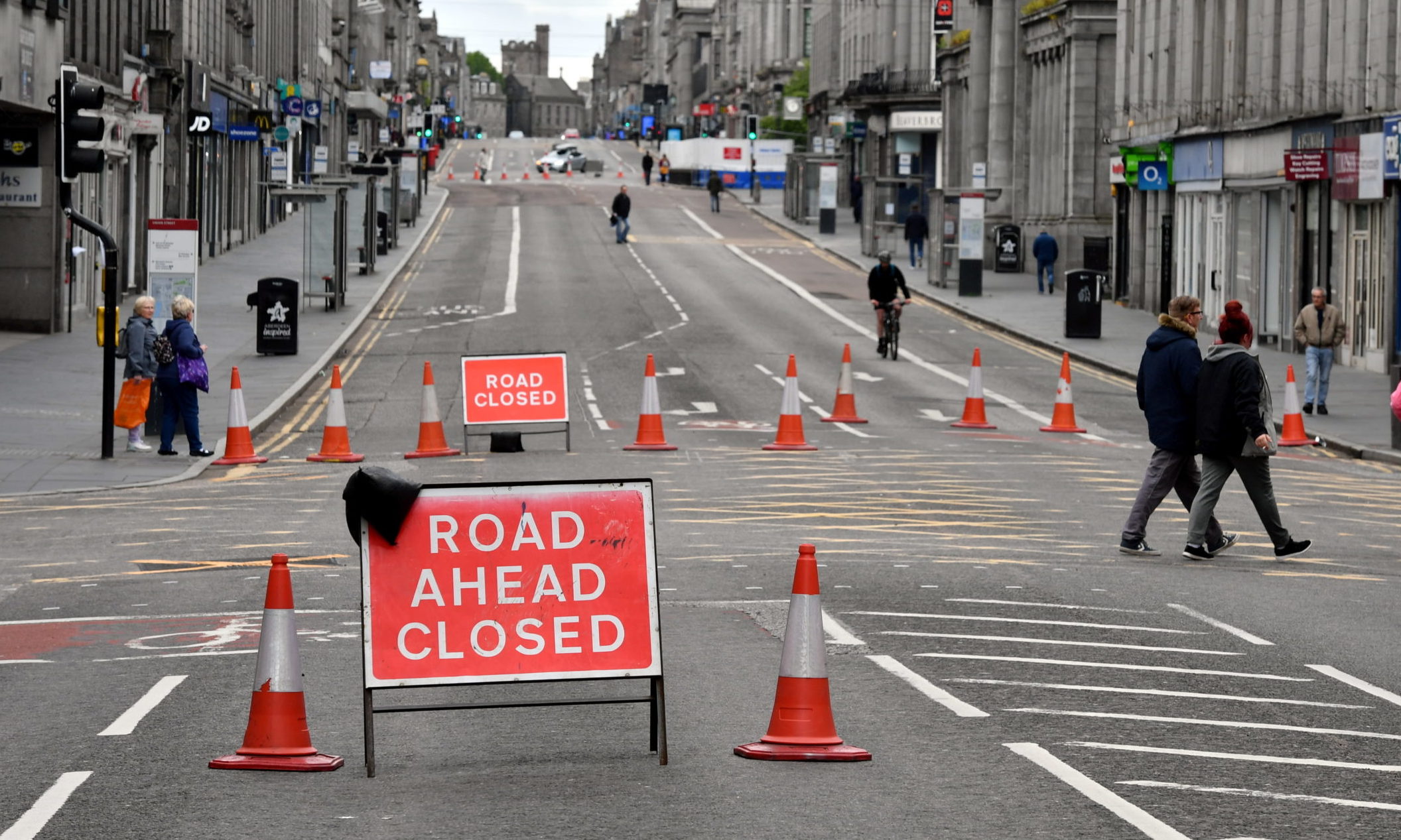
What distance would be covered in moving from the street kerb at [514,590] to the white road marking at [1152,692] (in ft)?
7.85

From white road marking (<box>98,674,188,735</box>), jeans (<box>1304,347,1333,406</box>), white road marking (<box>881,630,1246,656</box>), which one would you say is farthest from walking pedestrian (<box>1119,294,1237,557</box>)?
jeans (<box>1304,347,1333,406</box>)

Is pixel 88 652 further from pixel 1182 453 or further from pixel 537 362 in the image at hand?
pixel 537 362

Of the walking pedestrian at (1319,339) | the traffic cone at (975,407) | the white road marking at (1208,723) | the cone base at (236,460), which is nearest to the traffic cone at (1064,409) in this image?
the traffic cone at (975,407)

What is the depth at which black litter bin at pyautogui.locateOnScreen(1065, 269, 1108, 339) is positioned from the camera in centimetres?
3991

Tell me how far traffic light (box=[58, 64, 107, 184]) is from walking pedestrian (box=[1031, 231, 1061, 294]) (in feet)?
115

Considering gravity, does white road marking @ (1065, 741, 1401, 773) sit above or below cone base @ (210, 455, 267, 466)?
below

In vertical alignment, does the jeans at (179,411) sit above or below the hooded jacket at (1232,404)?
below

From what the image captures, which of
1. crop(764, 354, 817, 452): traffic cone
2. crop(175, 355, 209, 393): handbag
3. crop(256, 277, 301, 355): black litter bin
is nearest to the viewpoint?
crop(175, 355, 209, 393): handbag

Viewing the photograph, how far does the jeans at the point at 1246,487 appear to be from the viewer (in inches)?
569

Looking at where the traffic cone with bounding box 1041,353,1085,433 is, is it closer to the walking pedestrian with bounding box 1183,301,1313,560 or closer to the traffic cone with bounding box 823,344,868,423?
the traffic cone with bounding box 823,344,868,423

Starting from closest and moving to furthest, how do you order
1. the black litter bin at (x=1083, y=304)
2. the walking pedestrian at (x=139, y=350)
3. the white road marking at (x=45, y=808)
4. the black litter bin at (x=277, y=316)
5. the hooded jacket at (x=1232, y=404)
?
the white road marking at (x=45, y=808), the hooded jacket at (x=1232, y=404), the walking pedestrian at (x=139, y=350), the black litter bin at (x=277, y=316), the black litter bin at (x=1083, y=304)

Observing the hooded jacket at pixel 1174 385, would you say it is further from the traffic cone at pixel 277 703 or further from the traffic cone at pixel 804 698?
the traffic cone at pixel 277 703

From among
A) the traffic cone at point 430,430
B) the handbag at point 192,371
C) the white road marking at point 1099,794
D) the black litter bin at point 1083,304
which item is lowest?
the white road marking at point 1099,794

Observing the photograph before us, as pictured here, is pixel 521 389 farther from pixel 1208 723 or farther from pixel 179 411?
pixel 1208 723
